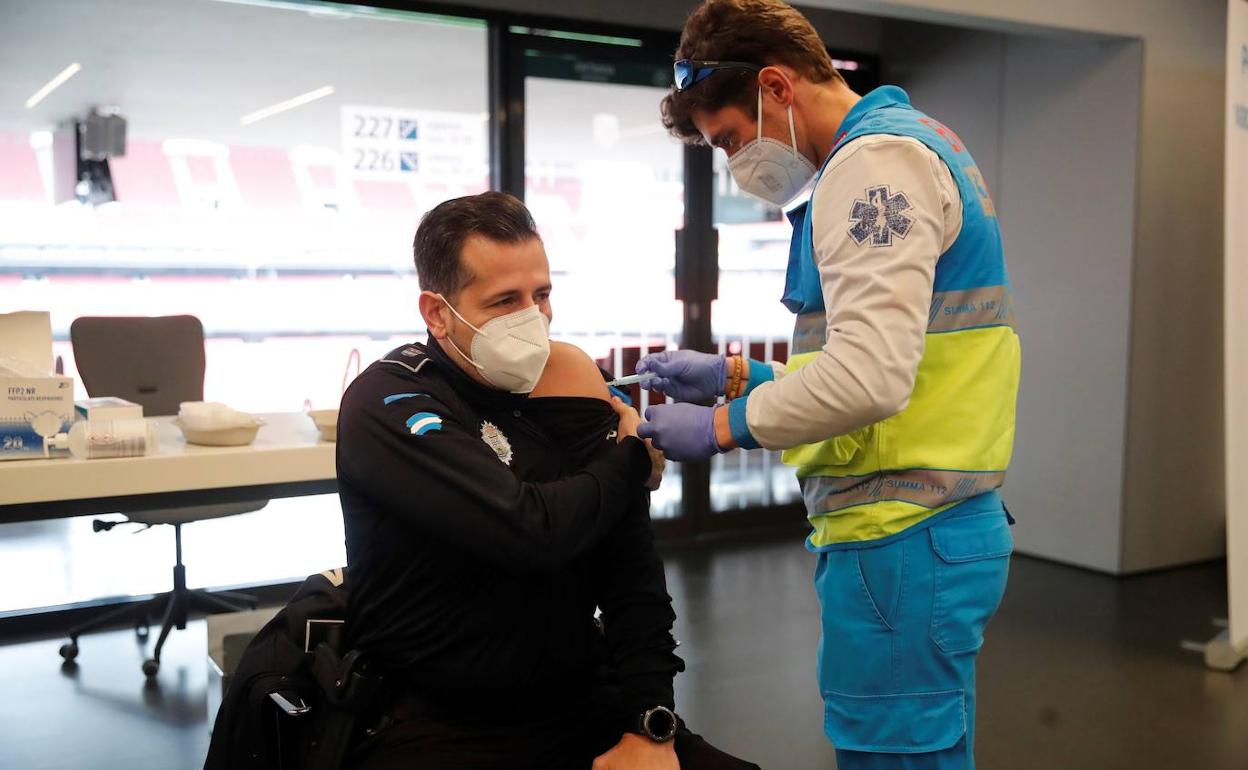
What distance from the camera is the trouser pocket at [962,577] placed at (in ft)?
4.09

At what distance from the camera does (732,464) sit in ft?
17.3

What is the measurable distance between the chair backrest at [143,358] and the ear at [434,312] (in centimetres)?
240

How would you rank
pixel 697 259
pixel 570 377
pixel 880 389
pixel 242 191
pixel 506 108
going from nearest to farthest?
pixel 880 389 < pixel 570 377 < pixel 506 108 < pixel 697 259 < pixel 242 191

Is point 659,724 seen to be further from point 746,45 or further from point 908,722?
point 746,45

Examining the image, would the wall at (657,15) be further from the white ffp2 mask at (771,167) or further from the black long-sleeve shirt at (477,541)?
the black long-sleeve shirt at (477,541)

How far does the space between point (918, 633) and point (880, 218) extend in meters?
0.49

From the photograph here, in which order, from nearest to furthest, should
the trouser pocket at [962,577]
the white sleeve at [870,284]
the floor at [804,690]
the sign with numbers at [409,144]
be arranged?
1. the white sleeve at [870,284]
2. the trouser pocket at [962,577]
3. the floor at [804,690]
4. the sign with numbers at [409,144]

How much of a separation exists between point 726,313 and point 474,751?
3.81m

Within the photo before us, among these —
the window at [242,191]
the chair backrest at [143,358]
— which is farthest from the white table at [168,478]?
the window at [242,191]

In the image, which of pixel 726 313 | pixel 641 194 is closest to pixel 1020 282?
pixel 726 313

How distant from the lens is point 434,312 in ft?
4.80

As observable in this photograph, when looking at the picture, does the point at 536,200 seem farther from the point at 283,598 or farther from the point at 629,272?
the point at 283,598

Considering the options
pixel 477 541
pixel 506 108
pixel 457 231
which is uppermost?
pixel 506 108

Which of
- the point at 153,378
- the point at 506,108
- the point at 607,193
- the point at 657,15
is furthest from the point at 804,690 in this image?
the point at 657,15
